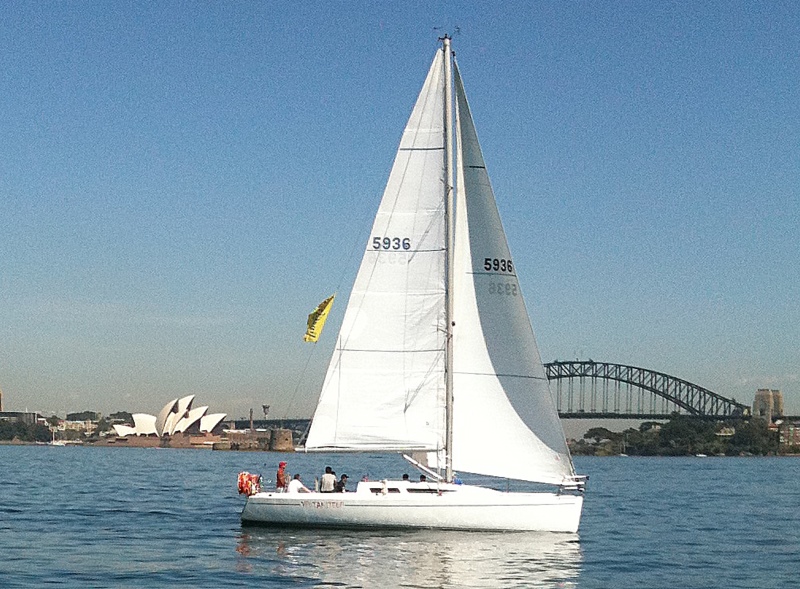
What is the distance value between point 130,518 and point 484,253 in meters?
12.3

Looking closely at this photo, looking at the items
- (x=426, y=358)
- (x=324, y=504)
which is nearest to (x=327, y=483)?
(x=324, y=504)

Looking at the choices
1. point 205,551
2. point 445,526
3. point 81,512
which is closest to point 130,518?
point 81,512

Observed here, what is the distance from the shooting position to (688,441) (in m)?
169

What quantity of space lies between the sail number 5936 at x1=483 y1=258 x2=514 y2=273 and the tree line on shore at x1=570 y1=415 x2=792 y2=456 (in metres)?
146

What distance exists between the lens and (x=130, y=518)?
30.6m

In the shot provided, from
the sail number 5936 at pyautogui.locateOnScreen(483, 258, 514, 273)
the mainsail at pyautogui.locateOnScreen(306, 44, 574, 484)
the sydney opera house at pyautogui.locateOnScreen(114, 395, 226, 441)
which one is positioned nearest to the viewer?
the mainsail at pyautogui.locateOnScreen(306, 44, 574, 484)

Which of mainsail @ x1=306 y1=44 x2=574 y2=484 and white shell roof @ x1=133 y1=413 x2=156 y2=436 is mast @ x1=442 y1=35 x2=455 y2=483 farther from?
white shell roof @ x1=133 y1=413 x2=156 y2=436

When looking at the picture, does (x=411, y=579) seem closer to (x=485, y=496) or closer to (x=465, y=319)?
(x=485, y=496)

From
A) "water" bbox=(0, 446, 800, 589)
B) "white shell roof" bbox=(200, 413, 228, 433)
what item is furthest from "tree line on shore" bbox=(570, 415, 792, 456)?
"water" bbox=(0, 446, 800, 589)

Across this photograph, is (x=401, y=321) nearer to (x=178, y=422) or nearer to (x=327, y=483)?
(x=327, y=483)

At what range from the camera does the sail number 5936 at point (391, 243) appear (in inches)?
1022

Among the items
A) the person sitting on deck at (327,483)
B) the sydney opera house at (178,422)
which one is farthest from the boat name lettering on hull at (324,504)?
the sydney opera house at (178,422)

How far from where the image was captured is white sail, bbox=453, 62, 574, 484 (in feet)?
84.7

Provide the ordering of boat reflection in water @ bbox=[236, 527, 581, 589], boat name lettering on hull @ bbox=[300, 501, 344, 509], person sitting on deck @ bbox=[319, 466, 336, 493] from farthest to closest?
person sitting on deck @ bbox=[319, 466, 336, 493] < boat name lettering on hull @ bbox=[300, 501, 344, 509] < boat reflection in water @ bbox=[236, 527, 581, 589]
